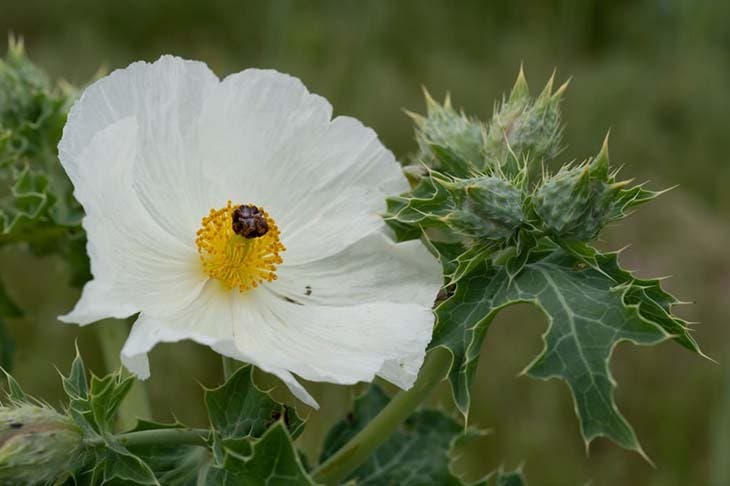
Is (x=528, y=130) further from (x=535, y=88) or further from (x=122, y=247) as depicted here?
(x=535, y=88)

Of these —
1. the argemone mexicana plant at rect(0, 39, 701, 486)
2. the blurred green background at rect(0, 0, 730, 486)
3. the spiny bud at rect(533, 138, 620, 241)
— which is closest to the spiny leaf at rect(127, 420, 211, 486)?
the argemone mexicana plant at rect(0, 39, 701, 486)

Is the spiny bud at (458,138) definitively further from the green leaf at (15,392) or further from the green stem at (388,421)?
the green leaf at (15,392)

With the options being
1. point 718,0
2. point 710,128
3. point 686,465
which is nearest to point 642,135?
point 710,128

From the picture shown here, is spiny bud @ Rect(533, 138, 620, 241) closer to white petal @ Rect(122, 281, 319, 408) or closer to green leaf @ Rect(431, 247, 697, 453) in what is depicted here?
green leaf @ Rect(431, 247, 697, 453)

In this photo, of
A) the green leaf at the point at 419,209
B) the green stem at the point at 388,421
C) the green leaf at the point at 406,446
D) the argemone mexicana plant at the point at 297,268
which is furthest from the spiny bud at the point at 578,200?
the green leaf at the point at 406,446

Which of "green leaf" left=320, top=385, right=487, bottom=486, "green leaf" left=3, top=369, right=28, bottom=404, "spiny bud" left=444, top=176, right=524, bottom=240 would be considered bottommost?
"green leaf" left=3, top=369, right=28, bottom=404

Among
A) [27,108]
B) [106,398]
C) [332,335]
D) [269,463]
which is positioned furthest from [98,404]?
[27,108]
